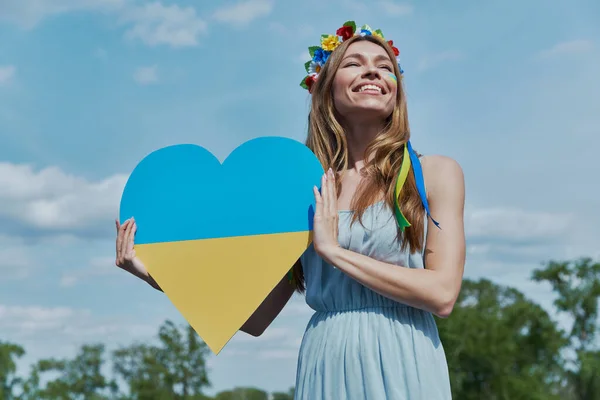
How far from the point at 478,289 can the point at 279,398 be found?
12980 millimetres

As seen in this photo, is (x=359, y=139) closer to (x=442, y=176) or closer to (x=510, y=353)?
(x=442, y=176)

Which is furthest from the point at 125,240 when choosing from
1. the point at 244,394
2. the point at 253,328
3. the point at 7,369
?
the point at 244,394

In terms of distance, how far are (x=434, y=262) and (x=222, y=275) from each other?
2.78 feet

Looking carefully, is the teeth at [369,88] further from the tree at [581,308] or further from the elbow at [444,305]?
the tree at [581,308]

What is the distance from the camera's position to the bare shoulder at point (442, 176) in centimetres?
295

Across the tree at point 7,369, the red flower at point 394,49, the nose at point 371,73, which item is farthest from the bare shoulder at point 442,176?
the tree at point 7,369

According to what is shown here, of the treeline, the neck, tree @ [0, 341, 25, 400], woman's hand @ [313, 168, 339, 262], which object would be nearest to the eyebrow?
the neck

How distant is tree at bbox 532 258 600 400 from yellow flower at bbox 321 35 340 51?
72.9ft

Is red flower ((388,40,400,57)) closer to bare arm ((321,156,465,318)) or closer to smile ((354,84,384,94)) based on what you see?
smile ((354,84,384,94))

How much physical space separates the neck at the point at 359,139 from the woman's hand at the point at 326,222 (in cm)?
37

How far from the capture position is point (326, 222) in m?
2.79

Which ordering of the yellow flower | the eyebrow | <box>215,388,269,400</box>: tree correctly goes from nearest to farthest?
1. the eyebrow
2. the yellow flower
3. <box>215,388,269,400</box>: tree

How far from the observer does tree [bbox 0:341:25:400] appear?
112 ft

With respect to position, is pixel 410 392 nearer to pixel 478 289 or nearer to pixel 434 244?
pixel 434 244
